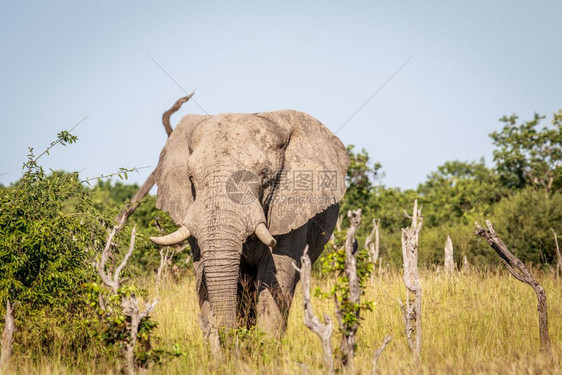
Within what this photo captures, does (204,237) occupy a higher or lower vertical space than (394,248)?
lower

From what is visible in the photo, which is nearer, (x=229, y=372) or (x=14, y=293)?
(x=229, y=372)

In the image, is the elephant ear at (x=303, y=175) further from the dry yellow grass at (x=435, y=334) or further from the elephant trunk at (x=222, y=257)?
the dry yellow grass at (x=435, y=334)

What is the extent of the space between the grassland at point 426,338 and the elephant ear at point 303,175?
144cm

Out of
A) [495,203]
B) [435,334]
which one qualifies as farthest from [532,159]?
[435,334]

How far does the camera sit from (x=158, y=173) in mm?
8500

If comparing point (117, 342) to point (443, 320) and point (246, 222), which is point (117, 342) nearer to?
point (246, 222)

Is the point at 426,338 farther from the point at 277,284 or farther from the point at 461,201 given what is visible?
the point at 461,201

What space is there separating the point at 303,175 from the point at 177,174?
5.03ft

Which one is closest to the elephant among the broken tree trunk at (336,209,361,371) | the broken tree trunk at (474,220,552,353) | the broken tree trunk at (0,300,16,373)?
the broken tree trunk at (336,209,361,371)

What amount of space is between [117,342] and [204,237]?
138 centimetres

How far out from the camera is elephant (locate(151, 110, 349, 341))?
6.91 m

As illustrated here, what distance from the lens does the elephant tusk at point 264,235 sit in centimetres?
695

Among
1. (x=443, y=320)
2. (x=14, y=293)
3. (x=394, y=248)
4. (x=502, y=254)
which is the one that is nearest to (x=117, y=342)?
(x=14, y=293)

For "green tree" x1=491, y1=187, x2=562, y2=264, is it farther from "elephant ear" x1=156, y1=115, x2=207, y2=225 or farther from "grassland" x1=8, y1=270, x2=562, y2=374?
"elephant ear" x1=156, y1=115, x2=207, y2=225
